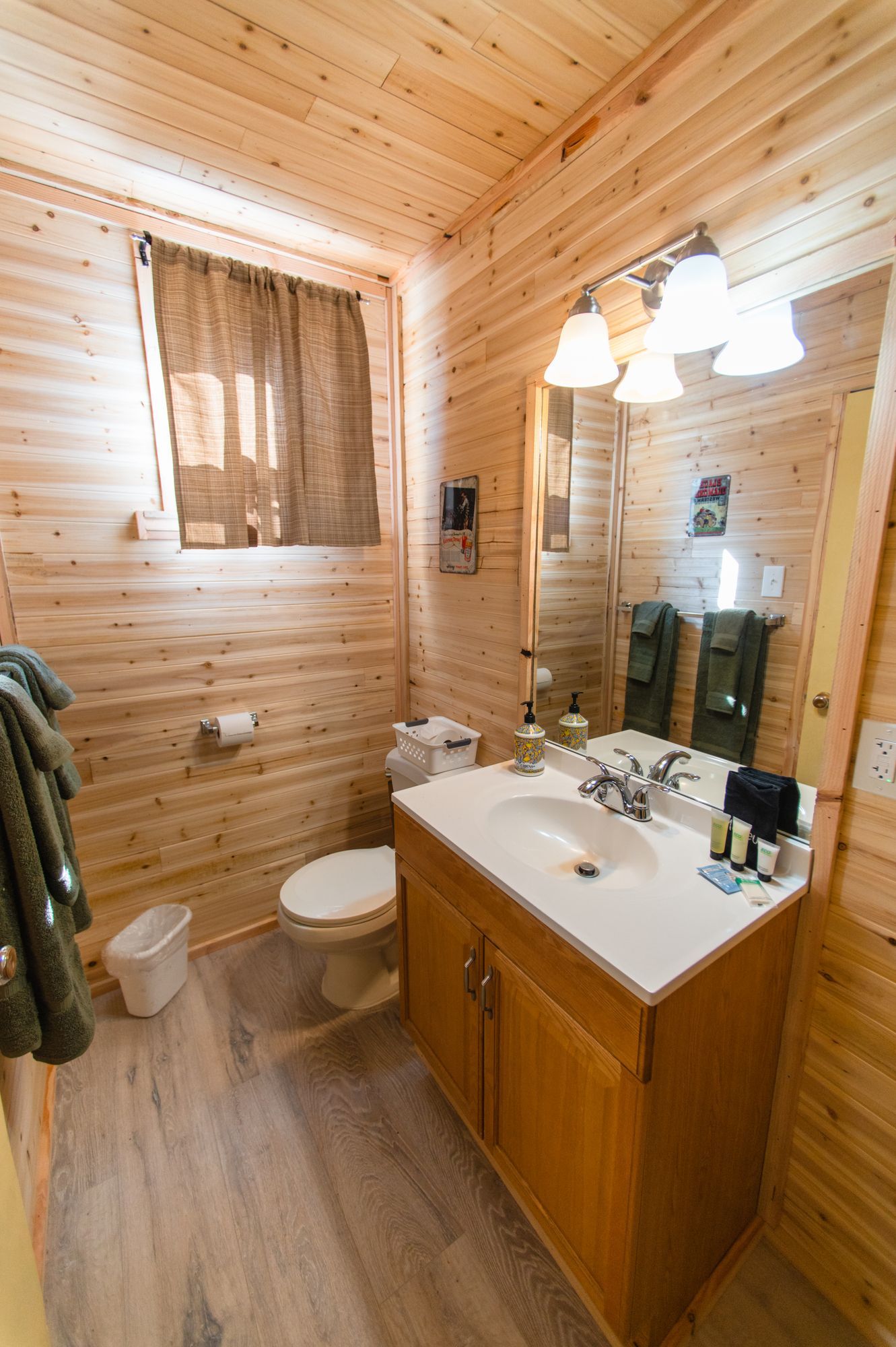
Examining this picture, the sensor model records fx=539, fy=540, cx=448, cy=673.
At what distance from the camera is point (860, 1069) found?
105 cm

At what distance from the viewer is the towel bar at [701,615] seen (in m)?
1.15

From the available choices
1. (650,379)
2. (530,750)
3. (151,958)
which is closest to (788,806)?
(530,750)

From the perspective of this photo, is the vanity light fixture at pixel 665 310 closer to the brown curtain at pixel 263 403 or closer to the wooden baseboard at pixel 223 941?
the brown curtain at pixel 263 403

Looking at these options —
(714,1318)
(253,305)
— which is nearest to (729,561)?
(714,1318)

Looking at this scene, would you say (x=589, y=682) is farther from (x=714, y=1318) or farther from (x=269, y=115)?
(x=269, y=115)

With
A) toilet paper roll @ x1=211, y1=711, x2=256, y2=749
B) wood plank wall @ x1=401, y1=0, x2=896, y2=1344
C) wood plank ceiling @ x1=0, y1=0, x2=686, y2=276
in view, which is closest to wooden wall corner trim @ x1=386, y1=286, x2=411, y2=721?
wood plank wall @ x1=401, y1=0, x2=896, y2=1344

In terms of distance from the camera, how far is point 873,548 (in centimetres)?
94

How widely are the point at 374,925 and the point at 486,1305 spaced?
0.87 m

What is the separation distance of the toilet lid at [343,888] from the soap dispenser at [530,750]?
0.50 meters

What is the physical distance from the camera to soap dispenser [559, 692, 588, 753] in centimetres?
165

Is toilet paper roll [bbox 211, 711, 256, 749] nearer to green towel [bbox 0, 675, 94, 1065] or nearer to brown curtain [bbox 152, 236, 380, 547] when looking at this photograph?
brown curtain [bbox 152, 236, 380, 547]

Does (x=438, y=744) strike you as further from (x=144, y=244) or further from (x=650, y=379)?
(x=144, y=244)

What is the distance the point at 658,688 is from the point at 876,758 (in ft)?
1.74

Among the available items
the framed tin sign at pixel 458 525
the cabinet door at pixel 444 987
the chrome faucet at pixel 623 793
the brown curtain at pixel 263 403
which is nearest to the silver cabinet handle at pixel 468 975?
the cabinet door at pixel 444 987
